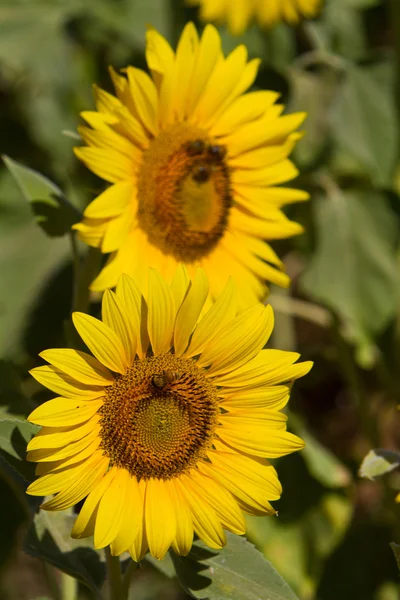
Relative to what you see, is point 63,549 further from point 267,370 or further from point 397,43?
point 397,43

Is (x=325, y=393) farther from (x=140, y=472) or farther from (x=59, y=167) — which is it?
(x=140, y=472)

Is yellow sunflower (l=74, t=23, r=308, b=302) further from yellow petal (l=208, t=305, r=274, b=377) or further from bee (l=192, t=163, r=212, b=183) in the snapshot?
yellow petal (l=208, t=305, r=274, b=377)

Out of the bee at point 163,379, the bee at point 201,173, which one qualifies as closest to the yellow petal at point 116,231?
the bee at point 201,173

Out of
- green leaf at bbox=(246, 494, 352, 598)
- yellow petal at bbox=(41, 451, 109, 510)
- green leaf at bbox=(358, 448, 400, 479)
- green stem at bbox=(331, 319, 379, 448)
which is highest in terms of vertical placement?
yellow petal at bbox=(41, 451, 109, 510)

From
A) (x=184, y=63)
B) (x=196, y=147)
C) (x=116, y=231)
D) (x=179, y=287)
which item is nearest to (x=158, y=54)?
(x=184, y=63)

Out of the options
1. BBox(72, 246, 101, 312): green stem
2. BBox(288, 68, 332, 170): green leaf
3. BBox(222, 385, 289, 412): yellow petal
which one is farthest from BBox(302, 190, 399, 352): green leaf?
BBox(222, 385, 289, 412): yellow petal

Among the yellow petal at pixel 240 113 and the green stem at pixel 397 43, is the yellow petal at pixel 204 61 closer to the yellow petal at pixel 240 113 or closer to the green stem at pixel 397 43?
the yellow petal at pixel 240 113
